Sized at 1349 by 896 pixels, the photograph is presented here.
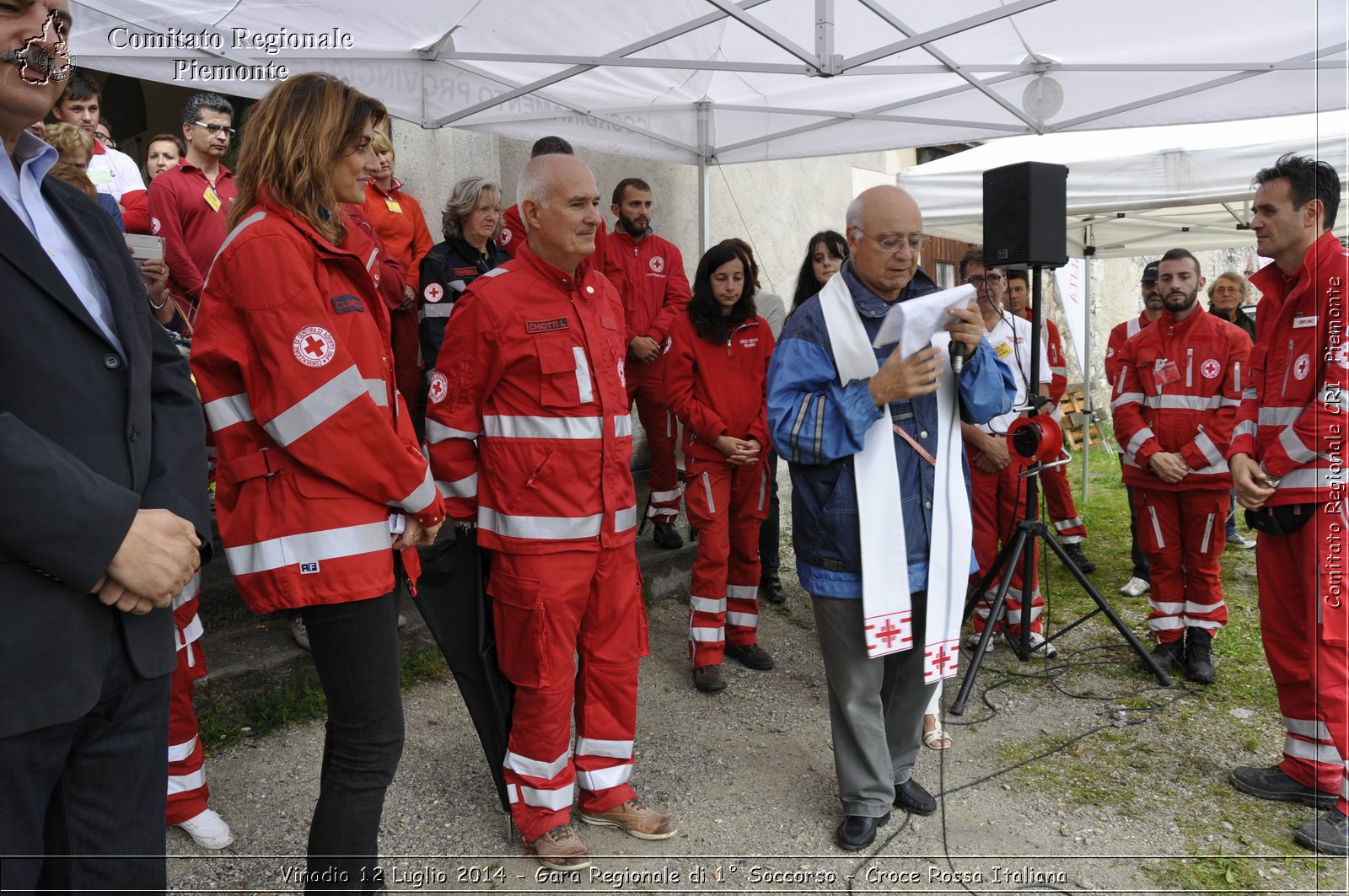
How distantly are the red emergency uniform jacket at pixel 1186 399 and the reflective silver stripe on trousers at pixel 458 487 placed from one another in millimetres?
3811

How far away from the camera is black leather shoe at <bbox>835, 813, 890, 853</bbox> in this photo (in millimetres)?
3189

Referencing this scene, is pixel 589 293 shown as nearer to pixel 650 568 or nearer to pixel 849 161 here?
pixel 650 568

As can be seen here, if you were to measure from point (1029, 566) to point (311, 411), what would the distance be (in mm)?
3719

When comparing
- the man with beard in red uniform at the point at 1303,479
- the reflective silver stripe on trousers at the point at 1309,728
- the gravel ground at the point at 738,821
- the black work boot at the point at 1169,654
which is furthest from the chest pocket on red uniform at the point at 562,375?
the black work boot at the point at 1169,654

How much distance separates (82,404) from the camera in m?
1.59

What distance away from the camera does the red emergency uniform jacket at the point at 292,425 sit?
2.20 metres

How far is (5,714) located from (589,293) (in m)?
2.16

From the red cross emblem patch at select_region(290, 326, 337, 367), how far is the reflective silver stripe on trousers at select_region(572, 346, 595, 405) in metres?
0.95

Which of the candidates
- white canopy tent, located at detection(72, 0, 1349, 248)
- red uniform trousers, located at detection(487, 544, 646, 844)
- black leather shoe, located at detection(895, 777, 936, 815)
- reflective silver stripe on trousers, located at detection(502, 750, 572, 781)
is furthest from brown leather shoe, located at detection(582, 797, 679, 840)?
white canopy tent, located at detection(72, 0, 1349, 248)

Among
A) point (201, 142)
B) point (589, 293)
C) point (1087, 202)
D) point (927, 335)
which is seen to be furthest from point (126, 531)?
point (1087, 202)

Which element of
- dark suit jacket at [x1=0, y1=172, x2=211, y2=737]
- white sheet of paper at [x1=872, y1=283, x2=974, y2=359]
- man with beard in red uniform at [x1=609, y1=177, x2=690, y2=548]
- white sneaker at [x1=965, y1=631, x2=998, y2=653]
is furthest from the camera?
man with beard in red uniform at [x1=609, y1=177, x2=690, y2=548]

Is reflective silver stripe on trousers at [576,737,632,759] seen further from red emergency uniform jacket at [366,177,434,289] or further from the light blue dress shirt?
red emergency uniform jacket at [366,177,434,289]

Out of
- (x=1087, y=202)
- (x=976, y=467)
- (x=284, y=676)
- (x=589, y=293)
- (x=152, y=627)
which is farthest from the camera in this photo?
(x=1087, y=202)

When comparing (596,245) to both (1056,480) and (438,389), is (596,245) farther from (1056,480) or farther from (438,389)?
(1056,480)
